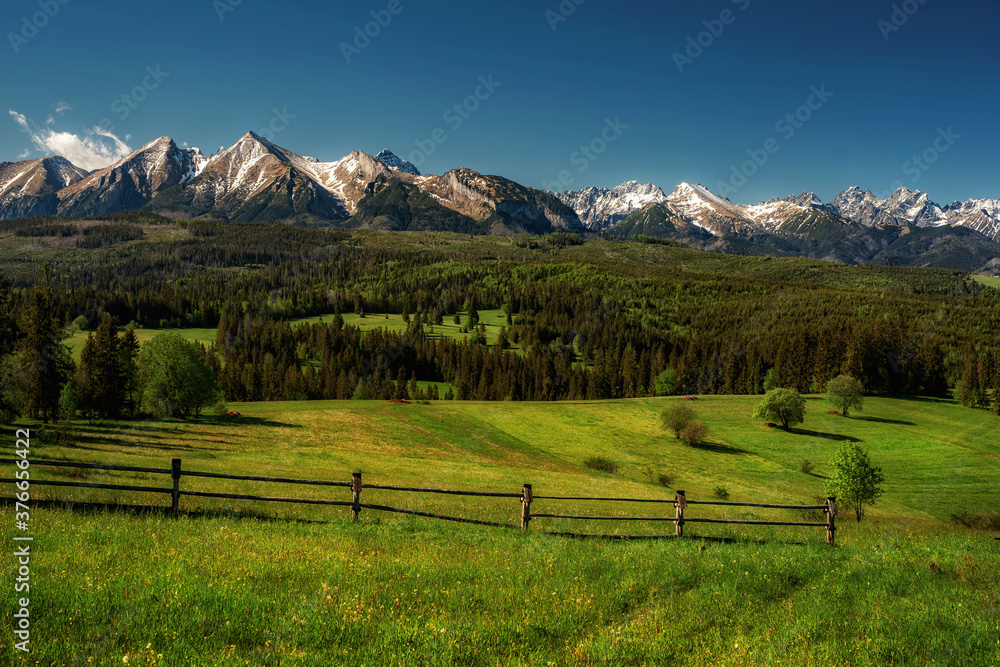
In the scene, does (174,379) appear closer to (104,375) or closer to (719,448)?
(104,375)

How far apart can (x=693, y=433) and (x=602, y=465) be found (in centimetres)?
2737

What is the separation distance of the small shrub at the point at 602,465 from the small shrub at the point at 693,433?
24.7 m

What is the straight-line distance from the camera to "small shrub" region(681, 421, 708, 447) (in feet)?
268

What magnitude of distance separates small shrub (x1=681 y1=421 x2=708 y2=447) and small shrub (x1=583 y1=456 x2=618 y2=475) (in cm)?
2473

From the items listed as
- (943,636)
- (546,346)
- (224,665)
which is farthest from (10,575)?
(546,346)

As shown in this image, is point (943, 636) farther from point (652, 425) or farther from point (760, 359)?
point (760, 359)

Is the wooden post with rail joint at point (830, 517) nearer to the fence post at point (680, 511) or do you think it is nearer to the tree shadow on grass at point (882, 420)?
the fence post at point (680, 511)

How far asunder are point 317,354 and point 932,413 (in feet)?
567

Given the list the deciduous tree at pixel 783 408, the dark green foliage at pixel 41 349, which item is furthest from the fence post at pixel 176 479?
the deciduous tree at pixel 783 408

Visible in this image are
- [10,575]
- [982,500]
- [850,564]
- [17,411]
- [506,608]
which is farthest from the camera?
[982,500]

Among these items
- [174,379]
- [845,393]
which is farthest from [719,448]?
[174,379]

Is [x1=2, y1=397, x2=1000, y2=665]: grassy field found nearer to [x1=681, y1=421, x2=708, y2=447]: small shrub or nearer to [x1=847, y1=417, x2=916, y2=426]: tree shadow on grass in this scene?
[x1=681, y1=421, x2=708, y2=447]: small shrub

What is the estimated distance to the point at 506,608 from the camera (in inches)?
384

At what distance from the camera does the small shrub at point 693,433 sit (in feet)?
268
